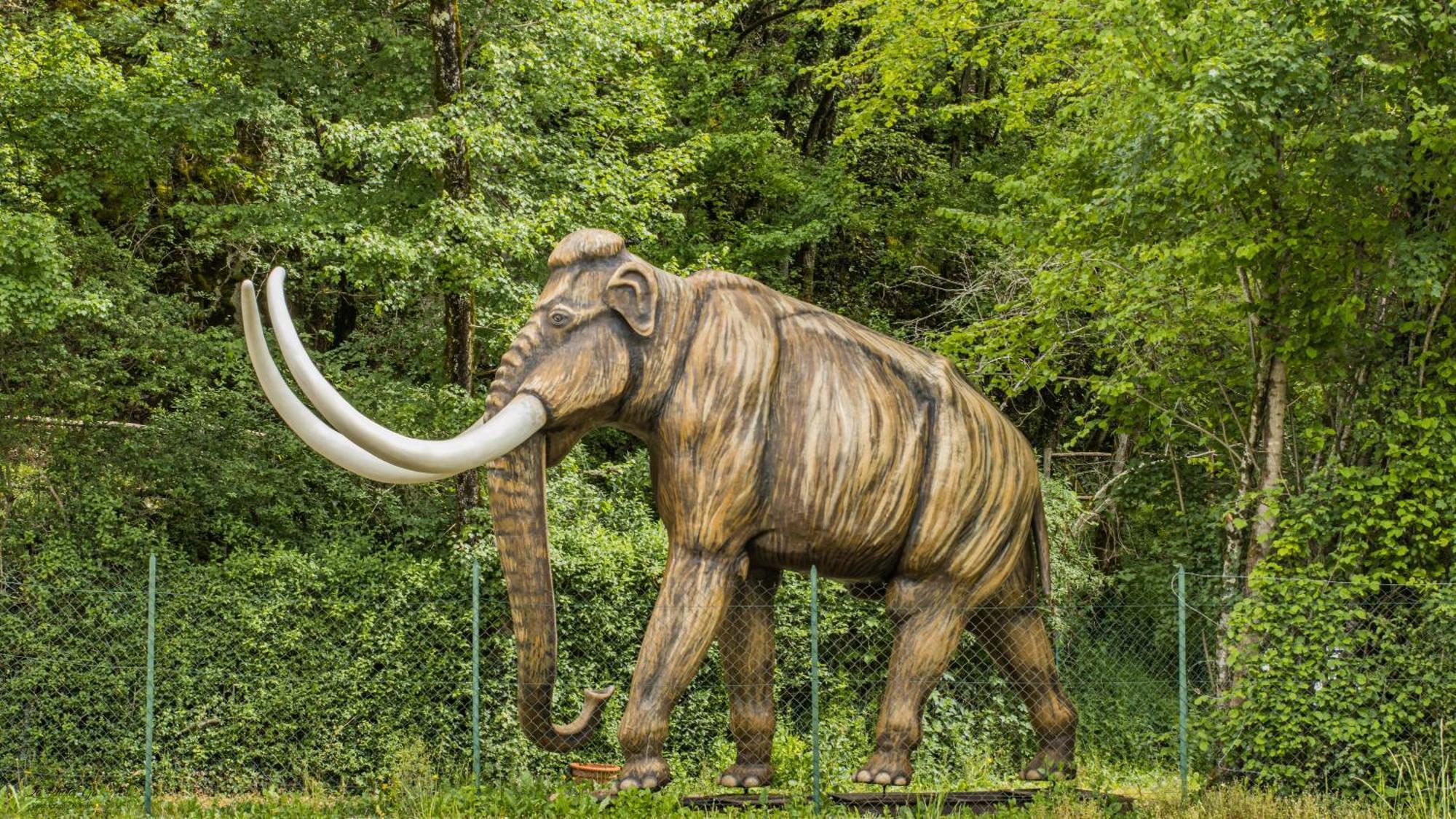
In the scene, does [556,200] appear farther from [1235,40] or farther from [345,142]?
Answer: [1235,40]

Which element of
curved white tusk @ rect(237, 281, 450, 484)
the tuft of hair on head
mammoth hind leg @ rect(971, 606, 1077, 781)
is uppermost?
the tuft of hair on head

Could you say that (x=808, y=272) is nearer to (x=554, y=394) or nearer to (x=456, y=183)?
(x=456, y=183)

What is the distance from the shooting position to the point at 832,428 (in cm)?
699

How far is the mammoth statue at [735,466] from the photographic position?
6.78 meters

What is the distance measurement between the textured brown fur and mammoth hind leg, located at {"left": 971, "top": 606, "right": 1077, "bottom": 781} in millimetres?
454

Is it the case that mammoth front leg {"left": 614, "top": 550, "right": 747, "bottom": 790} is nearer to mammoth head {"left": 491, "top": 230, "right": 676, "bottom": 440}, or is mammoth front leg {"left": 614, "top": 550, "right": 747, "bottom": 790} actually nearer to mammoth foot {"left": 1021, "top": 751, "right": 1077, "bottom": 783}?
mammoth head {"left": 491, "top": 230, "right": 676, "bottom": 440}

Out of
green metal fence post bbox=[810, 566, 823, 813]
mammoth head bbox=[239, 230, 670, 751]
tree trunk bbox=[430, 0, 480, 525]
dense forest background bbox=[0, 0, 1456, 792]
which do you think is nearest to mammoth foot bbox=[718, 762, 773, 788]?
green metal fence post bbox=[810, 566, 823, 813]

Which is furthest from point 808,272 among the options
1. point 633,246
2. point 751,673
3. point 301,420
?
point 301,420

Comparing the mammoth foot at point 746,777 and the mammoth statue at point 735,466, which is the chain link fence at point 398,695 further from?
the mammoth statue at point 735,466

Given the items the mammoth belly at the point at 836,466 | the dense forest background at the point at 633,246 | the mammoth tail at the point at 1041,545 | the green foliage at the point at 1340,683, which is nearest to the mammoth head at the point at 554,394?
the mammoth belly at the point at 836,466

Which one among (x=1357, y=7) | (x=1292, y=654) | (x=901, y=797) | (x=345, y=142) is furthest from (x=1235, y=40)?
(x=345, y=142)

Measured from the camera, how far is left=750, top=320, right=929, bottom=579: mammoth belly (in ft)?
22.7

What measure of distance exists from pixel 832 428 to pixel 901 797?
1.88m

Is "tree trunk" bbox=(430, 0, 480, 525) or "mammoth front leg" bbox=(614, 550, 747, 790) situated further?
"tree trunk" bbox=(430, 0, 480, 525)
